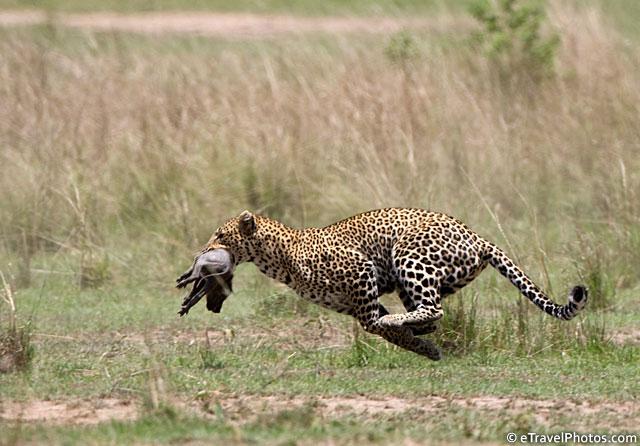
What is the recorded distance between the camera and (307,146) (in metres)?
14.3

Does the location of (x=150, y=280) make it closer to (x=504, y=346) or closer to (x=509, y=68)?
(x=504, y=346)

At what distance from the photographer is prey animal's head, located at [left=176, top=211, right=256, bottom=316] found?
8.95m

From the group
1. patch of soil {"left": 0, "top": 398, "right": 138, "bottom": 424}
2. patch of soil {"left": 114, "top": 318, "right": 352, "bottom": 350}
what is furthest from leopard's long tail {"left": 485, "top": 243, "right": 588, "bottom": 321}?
patch of soil {"left": 0, "top": 398, "right": 138, "bottom": 424}

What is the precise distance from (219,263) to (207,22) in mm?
20896

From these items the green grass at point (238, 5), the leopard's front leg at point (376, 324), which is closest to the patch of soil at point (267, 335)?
the leopard's front leg at point (376, 324)

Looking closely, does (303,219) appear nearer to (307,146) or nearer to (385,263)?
(307,146)

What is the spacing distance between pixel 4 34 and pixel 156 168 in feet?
16.1

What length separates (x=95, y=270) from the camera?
12.0m

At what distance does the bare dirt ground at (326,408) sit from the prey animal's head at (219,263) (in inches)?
46.9

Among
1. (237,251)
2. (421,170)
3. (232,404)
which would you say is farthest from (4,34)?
(232,404)

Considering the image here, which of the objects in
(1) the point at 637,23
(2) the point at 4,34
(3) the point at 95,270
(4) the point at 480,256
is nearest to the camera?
(4) the point at 480,256

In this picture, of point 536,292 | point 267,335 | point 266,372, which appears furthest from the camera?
point 267,335

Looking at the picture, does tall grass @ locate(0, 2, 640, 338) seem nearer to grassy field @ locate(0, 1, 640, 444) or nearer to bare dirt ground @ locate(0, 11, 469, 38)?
grassy field @ locate(0, 1, 640, 444)

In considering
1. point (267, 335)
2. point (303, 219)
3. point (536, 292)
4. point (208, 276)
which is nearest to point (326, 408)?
point (208, 276)
